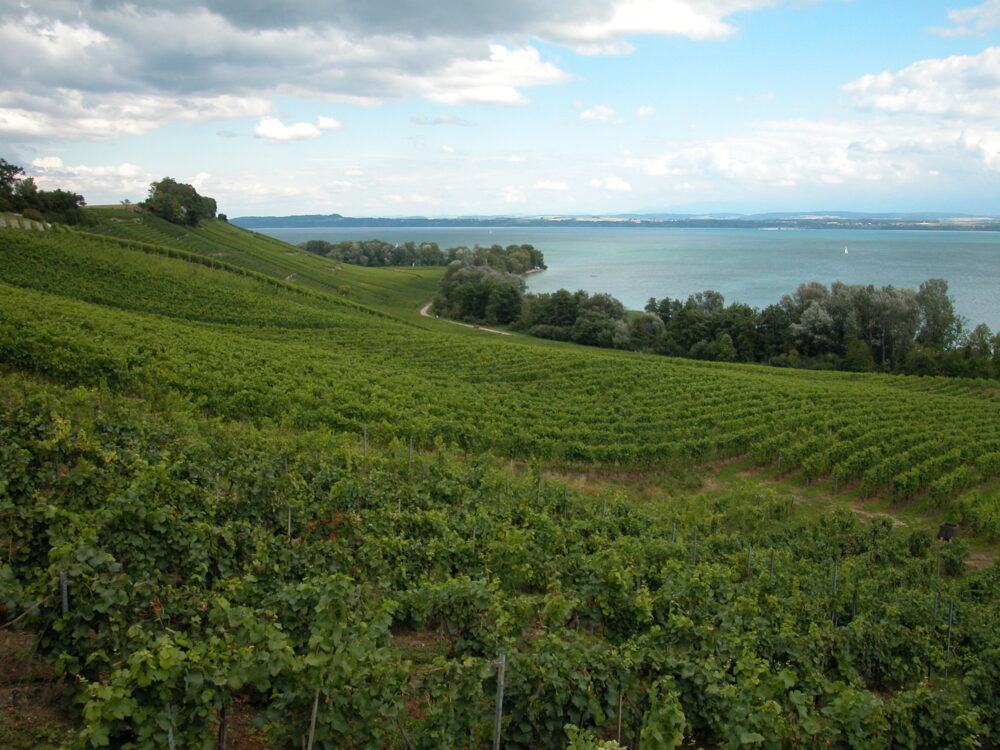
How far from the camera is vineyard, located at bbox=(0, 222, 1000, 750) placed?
6.11m

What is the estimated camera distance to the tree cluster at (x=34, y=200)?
6219 centimetres

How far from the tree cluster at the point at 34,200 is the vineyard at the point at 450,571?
44.8 m

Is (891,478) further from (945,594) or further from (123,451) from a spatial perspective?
(123,451)

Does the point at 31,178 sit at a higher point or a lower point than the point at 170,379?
higher

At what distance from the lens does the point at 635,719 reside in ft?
22.5

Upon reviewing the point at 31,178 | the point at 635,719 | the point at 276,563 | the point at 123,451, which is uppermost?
the point at 31,178

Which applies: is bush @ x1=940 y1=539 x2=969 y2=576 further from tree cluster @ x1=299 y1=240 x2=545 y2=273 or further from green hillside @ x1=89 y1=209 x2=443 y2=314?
tree cluster @ x1=299 y1=240 x2=545 y2=273

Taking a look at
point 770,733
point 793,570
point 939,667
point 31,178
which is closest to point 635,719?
point 770,733

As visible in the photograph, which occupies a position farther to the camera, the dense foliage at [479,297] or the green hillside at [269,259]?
the dense foliage at [479,297]

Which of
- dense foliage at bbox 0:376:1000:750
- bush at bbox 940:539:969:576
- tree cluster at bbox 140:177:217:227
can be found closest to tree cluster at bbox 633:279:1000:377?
bush at bbox 940:539:969:576

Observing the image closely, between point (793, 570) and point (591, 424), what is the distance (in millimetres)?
13964

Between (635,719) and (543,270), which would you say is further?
(543,270)

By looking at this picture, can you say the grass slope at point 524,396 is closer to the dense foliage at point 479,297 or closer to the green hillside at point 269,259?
the green hillside at point 269,259

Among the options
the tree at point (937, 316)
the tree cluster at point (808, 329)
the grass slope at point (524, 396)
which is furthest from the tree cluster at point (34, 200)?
the tree at point (937, 316)
